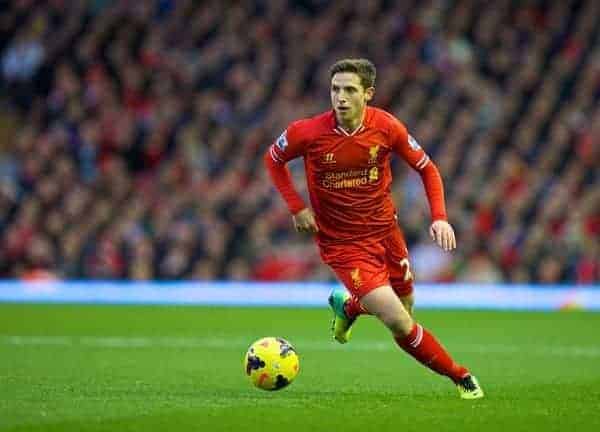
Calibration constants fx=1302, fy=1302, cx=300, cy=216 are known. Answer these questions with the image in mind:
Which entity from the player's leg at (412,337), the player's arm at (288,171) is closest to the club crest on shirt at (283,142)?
the player's arm at (288,171)

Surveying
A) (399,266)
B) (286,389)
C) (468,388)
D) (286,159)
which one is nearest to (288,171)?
(286,159)

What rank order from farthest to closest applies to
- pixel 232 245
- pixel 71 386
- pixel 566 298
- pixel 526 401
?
pixel 232 245 → pixel 566 298 → pixel 71 386 → pixel 526 401

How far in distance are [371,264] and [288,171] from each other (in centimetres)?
86

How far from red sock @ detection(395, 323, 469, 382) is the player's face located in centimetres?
145

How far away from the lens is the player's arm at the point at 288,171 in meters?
8.73

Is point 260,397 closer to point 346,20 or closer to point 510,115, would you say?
point 510,115

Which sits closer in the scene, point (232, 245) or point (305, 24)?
point (232, 245)

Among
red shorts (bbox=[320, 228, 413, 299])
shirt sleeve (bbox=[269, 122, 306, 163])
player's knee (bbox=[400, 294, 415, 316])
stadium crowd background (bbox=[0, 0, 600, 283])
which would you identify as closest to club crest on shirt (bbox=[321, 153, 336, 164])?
shirt sleeve (bbox=[269, 122, 306, 163])

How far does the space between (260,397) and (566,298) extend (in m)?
9.93

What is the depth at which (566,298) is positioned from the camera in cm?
1770

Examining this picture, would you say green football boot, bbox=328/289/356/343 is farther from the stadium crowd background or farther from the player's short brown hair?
the stadium crowd background

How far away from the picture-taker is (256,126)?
20250mm

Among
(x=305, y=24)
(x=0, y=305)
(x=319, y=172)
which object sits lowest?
(x=0, y=305)

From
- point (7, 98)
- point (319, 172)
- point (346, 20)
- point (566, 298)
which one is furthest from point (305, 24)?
point (319, 172)
